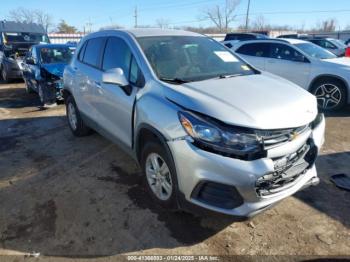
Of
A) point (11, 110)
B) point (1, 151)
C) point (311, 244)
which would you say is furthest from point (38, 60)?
point (311, 244)

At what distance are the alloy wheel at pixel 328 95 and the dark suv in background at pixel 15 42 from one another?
1118cm

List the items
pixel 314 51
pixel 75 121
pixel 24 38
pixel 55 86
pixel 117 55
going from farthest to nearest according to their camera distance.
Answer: pixel 24 38 < pixel 55 86 < pixel 314 51 < pixel 75 121 < pixel 117 55

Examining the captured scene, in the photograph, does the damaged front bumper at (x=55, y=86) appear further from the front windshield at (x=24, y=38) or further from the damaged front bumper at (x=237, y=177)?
the front windshield at (x=24, y=38)

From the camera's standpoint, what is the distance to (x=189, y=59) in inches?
149

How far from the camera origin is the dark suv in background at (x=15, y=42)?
13.2 meters

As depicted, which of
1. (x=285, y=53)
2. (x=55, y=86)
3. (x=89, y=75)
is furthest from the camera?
(x=55, y=86)

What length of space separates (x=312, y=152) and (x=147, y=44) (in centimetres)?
214

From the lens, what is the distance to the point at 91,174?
14.4 ft

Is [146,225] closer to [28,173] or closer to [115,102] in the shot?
[115,102]

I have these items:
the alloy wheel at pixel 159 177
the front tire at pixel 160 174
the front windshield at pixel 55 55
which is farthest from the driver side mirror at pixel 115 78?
the front windshield at pixel 55 55

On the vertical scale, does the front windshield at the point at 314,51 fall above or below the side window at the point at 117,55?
below

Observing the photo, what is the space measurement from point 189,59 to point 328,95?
15.4ft

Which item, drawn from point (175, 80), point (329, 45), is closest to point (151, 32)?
point (175, 80)

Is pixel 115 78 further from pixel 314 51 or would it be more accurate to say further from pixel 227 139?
pixel 314 51
